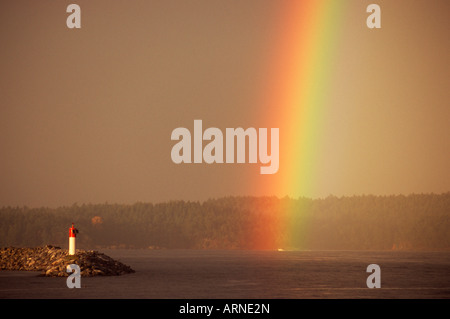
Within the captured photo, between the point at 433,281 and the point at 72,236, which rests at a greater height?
the point at 72,236

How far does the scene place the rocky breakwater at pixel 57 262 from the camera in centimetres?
5653

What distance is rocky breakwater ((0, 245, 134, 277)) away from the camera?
56531mm

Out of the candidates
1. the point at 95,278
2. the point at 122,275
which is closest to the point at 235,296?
the point at 95,278

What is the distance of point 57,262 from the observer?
188 feet
